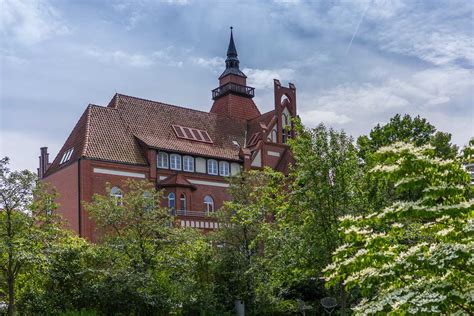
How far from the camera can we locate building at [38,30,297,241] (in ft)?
134

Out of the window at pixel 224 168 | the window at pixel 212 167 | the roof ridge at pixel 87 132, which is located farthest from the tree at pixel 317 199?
the window at pixel 224 168

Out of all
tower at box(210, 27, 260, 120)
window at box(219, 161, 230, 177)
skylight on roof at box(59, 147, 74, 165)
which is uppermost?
tower at box(210, 27, 260, 120)

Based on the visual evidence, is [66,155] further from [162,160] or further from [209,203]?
[209,203]

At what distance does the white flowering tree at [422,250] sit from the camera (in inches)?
336

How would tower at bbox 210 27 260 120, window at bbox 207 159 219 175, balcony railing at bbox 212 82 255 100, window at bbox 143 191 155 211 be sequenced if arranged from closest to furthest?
window at bbox 143 191 155 211, window at bbox 207 159 219 175, tower at bbox 210 27 260 120, balcony railing at bbox 212 82 255 100

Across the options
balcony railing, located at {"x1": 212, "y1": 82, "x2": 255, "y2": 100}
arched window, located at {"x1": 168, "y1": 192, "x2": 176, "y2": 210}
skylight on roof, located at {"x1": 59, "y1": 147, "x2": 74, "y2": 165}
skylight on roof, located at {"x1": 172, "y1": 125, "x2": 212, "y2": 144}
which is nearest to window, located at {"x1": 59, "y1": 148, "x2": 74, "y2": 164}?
skylight on roof, located at {"x1": 59, "y1": 147, "x2": 74, "y2": 165}

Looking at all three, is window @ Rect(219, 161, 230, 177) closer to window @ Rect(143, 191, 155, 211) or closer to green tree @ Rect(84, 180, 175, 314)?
green tree @ Rect(84, 180, 175, 314)

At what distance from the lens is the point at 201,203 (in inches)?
1794

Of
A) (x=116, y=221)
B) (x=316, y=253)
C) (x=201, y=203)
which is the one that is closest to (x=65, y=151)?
(x=201, y=203)

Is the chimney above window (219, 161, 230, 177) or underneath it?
above

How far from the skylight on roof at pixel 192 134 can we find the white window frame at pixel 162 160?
3.08 meters

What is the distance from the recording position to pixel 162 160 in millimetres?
44406

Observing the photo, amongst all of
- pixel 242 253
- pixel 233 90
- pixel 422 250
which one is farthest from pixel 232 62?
pixel 422 250

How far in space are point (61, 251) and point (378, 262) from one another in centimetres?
1708
